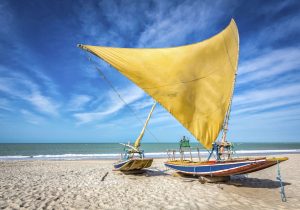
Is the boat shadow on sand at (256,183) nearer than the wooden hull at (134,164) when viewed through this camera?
Yes

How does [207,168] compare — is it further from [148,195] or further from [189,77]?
[189,77]

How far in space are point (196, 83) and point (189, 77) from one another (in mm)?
533

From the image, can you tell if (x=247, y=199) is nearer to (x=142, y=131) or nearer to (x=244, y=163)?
(x=244, y=163)

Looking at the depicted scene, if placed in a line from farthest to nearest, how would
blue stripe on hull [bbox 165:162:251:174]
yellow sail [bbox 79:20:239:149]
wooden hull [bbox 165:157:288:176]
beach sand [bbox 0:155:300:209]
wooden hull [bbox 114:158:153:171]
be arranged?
1. wooden hull [bbox 114:158:153:171]
2. blue stripe on hull [bbox 165:162:251:174]
3. wooden hull [bbox 165:157:288:176]
4. yellow sail [bbox 79:20:239:149]
5. beach sand [bbox 0:155:300:209]

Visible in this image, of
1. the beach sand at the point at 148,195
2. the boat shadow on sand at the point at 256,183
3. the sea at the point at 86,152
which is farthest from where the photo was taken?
the sea at the point at 86,152

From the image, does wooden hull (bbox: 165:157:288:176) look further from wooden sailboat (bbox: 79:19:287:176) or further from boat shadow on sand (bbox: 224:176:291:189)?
boat shadow on sand (bbox: 224:176:291:189)

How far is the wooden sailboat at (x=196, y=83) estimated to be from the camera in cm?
964

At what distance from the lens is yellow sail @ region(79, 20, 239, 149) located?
9609 mm

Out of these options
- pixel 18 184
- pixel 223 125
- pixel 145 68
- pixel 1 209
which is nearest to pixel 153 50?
pixel 145 68

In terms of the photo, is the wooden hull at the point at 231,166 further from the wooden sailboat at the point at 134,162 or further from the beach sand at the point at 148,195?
the wooden sailboat at the point at 134,162

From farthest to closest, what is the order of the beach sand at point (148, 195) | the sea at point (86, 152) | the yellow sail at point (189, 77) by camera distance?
the sea at point (86, 152)
the yellow sail at point (189, 77)
the beach sand at point (148, 195)

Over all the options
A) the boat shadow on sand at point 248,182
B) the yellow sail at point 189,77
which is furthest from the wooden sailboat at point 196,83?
the boat shadow on sand at point 248,182

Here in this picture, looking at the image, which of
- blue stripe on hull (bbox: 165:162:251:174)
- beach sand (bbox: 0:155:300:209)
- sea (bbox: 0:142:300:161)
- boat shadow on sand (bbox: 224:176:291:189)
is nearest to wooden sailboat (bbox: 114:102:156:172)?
beach sand (bbox: 0:155:300:209)

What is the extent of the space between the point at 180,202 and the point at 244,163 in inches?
148
